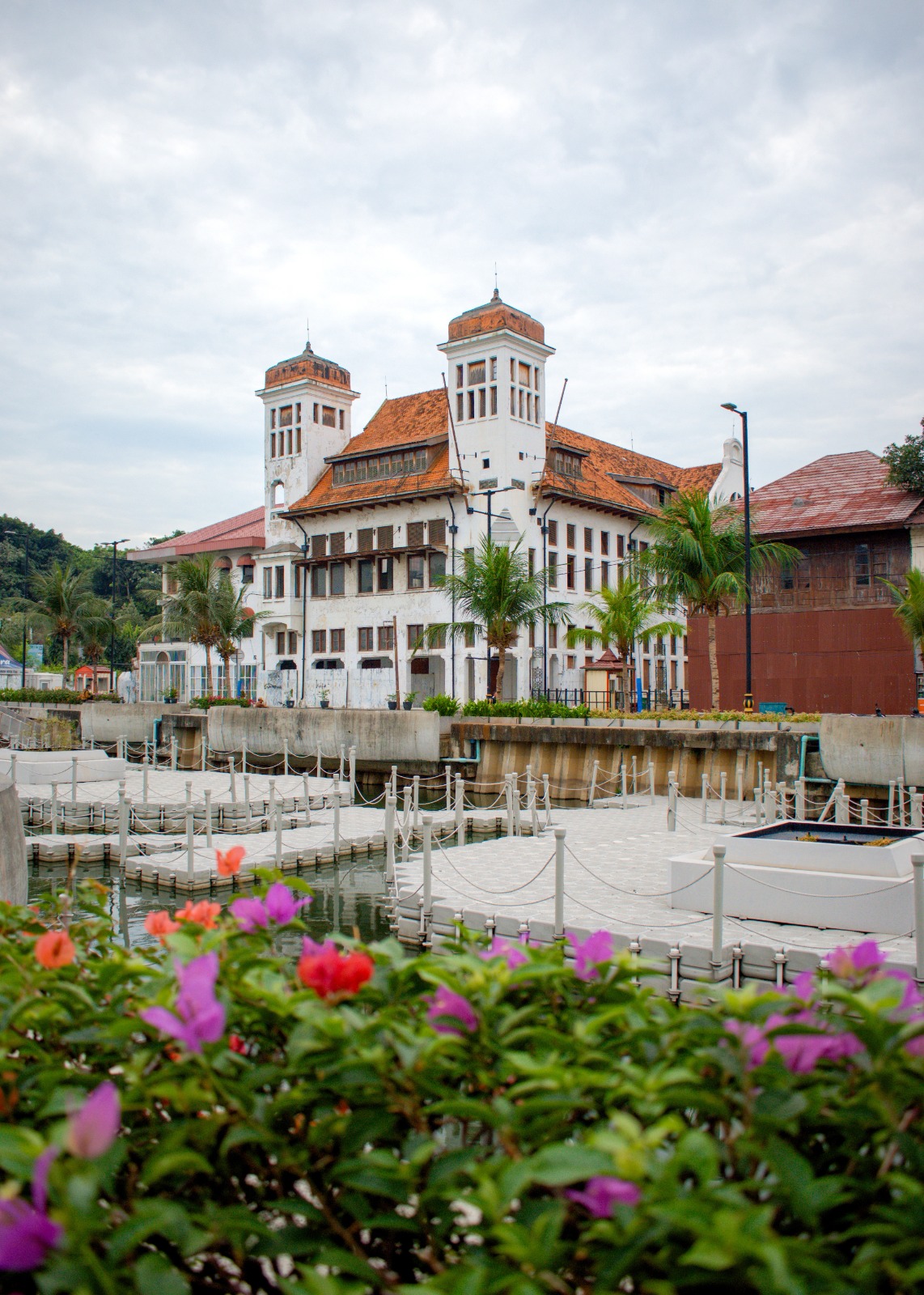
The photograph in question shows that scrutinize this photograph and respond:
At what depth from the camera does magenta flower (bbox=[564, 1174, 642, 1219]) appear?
5.85 ft

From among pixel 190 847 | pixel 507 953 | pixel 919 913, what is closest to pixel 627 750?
pixel 190 847

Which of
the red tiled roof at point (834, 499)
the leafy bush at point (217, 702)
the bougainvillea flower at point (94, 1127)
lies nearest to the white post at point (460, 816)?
the bougainvillea flower at point (94, 1127)

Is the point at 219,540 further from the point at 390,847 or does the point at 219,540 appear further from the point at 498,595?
the point at 390,847

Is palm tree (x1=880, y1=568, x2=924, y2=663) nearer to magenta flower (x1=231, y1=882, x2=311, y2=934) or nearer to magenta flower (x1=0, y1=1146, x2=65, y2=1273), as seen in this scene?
magenta flower (x1=231, y1=882, x2=311, y2=934)

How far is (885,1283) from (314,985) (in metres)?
1.41

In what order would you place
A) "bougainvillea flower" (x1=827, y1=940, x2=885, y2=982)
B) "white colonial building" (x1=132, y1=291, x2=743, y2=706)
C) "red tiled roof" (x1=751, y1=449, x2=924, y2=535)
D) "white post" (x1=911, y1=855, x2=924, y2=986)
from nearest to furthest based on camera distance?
"bougainvillea flower" (x1=827, y1=940, x2=885, y2=982) → "white post" (x1=911, y1=855, x2=924, y2=986) → "red tiled roof" (x1=751, y1=449, x2=924, y2=535) → "white colonial building" (x1=132, y1=291, x2=743, y2=706)

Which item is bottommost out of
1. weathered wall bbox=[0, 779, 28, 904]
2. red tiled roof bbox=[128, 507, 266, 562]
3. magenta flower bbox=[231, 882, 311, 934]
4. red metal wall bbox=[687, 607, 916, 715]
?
weathered wall bbox=[0, 779, 28, 904]

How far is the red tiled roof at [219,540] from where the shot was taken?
6222 centimetres

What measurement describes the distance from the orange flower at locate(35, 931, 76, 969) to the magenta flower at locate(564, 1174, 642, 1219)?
1.65 m

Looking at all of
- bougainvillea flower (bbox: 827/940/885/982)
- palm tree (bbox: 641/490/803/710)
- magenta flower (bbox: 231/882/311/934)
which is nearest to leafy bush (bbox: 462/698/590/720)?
palm tree (bbox: 641/490/803/710)

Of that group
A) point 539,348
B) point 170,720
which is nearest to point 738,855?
point 170,720

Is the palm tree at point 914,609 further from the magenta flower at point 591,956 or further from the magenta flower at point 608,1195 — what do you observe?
the magenta flower at point 608,1195

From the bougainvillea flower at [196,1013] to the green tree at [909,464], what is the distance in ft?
135

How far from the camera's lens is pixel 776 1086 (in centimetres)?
214
